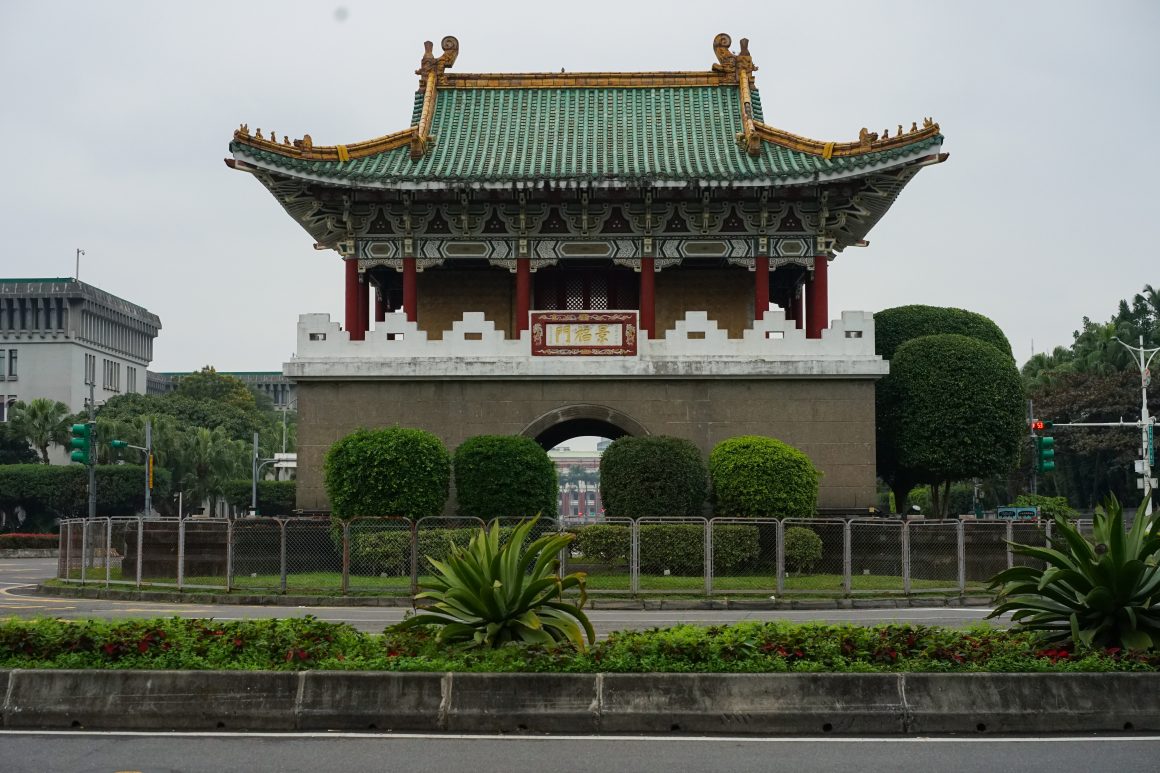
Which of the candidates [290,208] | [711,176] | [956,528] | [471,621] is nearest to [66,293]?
[290,208]

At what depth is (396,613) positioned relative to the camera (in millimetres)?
21828

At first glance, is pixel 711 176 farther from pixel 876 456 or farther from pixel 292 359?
pixel 292 359

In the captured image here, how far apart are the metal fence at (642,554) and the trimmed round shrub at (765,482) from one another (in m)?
0.67

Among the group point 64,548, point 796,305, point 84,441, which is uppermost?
point 796,305

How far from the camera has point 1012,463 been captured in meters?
31.3

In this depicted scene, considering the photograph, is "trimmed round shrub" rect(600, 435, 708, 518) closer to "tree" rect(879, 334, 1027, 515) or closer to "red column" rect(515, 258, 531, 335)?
"red column" rect(515, 258, 531, 335)

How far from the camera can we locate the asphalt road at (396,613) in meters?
20.2

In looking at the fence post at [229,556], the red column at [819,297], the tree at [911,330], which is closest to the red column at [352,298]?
the fence post at [229,556]

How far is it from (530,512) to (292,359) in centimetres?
705

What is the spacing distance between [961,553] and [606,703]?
15.3 meters

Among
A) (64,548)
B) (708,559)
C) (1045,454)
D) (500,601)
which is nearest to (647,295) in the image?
(708,559)

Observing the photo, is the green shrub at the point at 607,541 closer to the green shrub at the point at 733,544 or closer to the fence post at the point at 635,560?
the fence post at the point at 635,560

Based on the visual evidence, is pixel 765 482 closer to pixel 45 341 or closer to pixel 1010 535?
pixel 1010 535

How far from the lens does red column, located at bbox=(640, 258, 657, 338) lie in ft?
105
